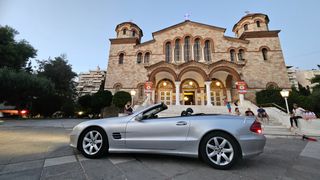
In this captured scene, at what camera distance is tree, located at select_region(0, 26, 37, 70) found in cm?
1833

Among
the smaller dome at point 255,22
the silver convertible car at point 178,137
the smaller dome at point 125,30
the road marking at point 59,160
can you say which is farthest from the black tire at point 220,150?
the smaller dome at point 255,22

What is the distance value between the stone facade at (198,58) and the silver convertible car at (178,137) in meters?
14.2

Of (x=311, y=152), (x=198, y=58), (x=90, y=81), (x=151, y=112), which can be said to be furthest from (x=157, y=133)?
(x=90, y=81)

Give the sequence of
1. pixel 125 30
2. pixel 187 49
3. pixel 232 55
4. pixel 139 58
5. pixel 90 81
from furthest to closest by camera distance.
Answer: pixel 90 81, pixel 125 30, pixel 139 58, pixel 187 49, pixel 232 55

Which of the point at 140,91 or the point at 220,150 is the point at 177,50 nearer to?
the point at 140,91

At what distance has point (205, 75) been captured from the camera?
55.6 feet

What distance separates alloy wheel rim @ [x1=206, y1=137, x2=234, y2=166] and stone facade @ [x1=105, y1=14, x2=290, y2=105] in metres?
14.8

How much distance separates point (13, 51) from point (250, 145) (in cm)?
2554

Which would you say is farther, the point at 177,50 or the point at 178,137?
the point at 177,50

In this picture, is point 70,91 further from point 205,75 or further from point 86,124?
point 86,124

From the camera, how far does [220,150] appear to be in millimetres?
2965

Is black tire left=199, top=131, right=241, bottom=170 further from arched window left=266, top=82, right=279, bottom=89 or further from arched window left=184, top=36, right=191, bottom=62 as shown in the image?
arched window left=266, top=82, right=279, bottom=89

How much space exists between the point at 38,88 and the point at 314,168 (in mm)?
22008

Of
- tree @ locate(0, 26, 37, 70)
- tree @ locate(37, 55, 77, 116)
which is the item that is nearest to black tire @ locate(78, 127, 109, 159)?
tree @ locate(0, 26, 37, 70)
